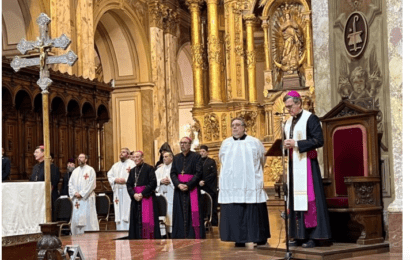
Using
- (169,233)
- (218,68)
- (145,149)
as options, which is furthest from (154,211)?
(218,68)

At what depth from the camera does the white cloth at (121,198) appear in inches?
535

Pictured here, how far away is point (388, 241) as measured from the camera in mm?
7973

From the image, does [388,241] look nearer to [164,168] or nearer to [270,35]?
[164,168]

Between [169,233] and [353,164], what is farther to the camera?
[169,233]

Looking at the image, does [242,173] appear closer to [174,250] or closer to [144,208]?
[174,250]

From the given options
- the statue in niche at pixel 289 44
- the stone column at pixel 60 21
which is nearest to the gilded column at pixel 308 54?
the statue in niche at pixel 289 44

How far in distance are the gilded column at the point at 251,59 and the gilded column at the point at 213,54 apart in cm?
94

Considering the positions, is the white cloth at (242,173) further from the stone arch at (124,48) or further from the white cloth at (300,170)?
Answer: the stone arch at (124,48)

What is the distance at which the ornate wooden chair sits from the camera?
7.83 metres

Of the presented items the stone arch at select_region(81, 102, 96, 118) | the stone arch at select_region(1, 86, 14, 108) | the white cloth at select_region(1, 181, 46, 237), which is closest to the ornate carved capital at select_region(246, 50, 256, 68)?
the stone arch at select_region(81, 102, 96, 118)

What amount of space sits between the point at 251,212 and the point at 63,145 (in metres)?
7.92

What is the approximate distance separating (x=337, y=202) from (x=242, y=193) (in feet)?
3.81

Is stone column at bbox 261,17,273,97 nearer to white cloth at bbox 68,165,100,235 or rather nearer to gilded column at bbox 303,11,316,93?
gilded column at bbox 303,11,316,93

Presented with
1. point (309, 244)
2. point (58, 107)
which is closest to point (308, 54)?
point (58, 107)
